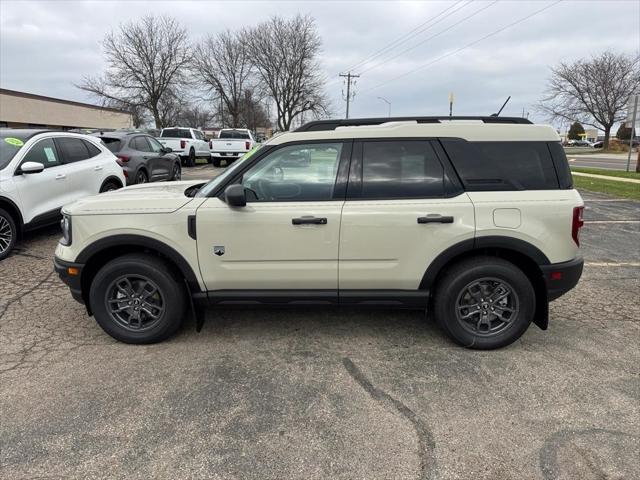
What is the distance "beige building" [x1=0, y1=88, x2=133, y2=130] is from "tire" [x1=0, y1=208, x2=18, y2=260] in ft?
116

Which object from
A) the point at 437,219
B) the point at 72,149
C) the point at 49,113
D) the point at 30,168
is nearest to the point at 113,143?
the point at 72,149

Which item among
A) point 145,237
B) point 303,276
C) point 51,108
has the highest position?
point 51,108

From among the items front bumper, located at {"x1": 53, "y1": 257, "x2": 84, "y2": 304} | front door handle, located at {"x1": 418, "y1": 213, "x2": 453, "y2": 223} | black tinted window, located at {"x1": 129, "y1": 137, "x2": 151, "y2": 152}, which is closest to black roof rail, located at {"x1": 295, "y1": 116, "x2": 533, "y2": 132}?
front door handle, located at {"x1": 418, "y1": 213, "x2": 453, "y2": 223}

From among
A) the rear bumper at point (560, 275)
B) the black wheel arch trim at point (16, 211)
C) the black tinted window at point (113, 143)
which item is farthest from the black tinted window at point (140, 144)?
the rear bumper at point (560, 275)

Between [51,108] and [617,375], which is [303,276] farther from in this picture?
[51,108]

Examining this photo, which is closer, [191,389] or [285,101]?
[191,389]

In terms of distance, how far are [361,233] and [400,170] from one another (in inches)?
23.5

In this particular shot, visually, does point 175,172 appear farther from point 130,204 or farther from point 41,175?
point 130,204

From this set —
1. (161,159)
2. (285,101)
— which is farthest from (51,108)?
(161,159)

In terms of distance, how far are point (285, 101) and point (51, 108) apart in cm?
2479

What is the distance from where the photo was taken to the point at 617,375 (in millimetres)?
3242

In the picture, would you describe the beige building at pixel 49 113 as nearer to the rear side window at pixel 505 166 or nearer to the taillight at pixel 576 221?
the rear side window at pixel 505 166

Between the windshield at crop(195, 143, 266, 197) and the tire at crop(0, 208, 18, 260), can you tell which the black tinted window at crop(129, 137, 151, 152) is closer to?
the tire at crop(0, 208, 18, 260)

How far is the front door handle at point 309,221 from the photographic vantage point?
133 inches
